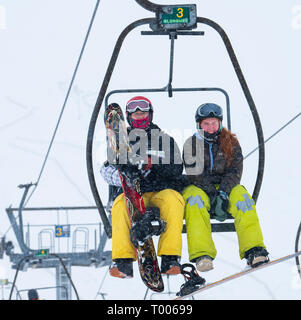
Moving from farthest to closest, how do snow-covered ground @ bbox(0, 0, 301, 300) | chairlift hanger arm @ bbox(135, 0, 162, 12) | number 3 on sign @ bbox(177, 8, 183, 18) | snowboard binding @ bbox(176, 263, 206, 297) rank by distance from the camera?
1. snow-covered ground @ bbox(0, 0, 301, 300)
2. number 3 on sign @ bbox(177, 8, 183, 18)
3. chairlift hanger arm @ bbox(135, 0, 162, 12)
4. snowboard binding @ bbox(176, 263, 206, 297)

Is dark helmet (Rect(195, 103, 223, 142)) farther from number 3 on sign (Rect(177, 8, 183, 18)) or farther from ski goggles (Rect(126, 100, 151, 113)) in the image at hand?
number 3 on sign (Rect(177, 8, 183, 18))

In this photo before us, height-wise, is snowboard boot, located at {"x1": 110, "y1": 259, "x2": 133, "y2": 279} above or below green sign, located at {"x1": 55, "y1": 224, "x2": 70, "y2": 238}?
below

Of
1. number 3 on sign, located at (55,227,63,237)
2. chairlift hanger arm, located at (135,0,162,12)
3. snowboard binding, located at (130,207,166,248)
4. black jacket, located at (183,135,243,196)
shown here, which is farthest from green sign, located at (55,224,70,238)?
snowboard binding, located at (130,207,166,248)

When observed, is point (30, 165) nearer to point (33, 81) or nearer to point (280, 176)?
point (33, 81)

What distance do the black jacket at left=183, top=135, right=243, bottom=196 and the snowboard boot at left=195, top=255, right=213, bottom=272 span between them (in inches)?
14.0

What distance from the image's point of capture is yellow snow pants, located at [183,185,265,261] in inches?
101

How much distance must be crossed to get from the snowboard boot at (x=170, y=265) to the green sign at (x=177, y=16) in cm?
116

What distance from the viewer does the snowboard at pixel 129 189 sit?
2531 millimetres

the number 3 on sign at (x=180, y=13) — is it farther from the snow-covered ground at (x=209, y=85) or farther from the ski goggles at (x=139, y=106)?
the snow-covered ground at (x=209, y=85)

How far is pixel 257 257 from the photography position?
8.26ft

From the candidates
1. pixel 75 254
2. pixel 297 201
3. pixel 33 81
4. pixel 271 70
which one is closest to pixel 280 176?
pixel 297 201

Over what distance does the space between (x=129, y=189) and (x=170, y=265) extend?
1.21 feet
